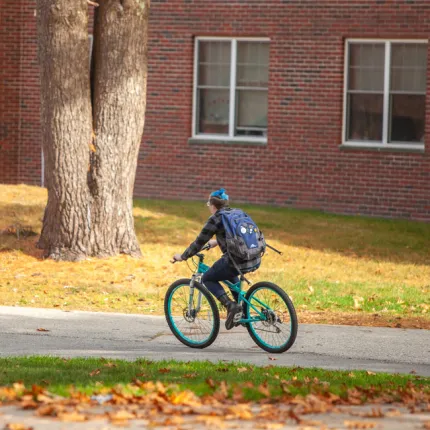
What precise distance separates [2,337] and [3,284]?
10.4 ft

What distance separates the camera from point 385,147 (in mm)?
20594

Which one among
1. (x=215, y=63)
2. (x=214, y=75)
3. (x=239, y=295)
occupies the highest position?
(x=215, y=63)

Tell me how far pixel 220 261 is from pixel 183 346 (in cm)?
103

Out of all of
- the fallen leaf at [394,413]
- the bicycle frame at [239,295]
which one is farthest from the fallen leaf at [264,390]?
the bicycle frame at [239,295]

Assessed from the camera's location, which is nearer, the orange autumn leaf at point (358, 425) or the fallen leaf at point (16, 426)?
the fallen leaf at point (16, 426)

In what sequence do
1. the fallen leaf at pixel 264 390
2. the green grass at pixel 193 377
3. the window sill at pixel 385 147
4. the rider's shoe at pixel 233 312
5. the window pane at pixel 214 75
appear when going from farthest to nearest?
1. the window pane at pixel 214 75
2. the window sill at pixel 385 147
3. the rider's shoe at pixel 233 312
4. the green grass at pixel 193 377
5. the fallen leaf at pixel 264 390

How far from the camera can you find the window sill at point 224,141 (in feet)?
71.0

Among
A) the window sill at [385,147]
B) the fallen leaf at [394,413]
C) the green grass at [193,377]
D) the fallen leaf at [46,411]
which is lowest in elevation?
the green grass at [193,377]

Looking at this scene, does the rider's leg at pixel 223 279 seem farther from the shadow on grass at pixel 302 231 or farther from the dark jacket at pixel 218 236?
the shadow on grass at pixel 302 231

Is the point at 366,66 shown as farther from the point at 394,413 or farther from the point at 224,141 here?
the point at 394,413

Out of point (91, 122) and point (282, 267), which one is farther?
point (282, 267)

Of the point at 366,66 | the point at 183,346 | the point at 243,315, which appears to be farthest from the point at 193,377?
the point at 366,66

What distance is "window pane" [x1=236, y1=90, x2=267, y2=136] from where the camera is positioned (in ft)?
71.5

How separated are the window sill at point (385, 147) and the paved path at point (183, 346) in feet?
32.1
